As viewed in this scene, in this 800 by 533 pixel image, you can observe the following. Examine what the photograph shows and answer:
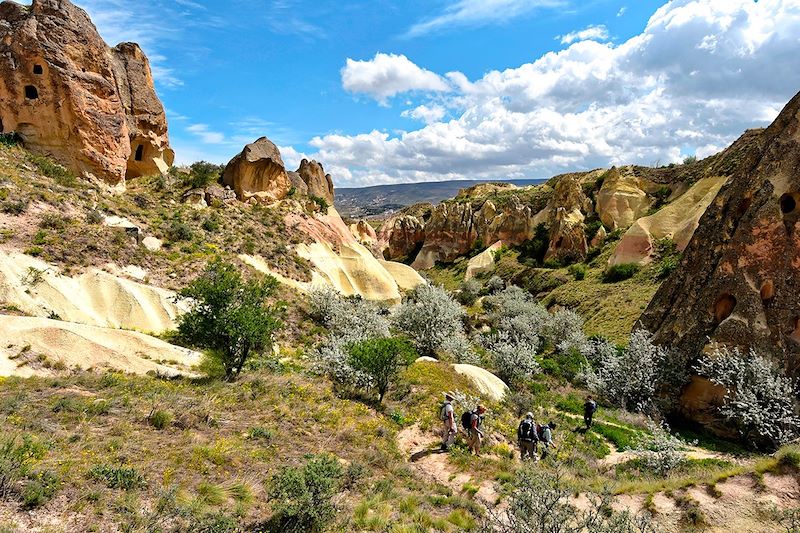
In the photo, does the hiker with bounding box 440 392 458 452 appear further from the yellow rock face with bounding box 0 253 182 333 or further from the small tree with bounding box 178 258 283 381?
the yellow rock face with bounding box 0 253 182 333

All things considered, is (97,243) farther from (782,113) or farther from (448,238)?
(448,238)

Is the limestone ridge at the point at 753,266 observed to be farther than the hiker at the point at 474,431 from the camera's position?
Yes

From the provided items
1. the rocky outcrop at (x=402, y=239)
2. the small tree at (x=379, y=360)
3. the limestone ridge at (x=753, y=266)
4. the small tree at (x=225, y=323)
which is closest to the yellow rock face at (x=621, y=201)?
the limestone ridge at (x=753, y=266)

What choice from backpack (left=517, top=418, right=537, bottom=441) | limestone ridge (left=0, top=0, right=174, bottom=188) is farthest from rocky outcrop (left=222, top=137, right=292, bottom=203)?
backpack (left=517, top=418, right=537, bottom=441)

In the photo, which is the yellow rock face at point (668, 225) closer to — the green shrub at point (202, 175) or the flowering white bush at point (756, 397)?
the flowering white bush at point (756, 397)

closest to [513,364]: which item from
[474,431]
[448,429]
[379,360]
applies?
[379,360]

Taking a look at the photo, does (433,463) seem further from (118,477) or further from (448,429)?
(118,477)

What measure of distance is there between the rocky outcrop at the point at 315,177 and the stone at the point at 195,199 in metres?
16.2

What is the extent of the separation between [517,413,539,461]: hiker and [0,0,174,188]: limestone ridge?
3086 centimetres

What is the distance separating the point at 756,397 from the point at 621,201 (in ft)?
123

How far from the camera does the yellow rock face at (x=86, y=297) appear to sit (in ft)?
55.7

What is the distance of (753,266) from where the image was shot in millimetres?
16188

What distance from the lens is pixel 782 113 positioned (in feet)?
60.6

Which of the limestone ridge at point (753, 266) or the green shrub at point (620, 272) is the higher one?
the limestone ridge at point (753, 266)
